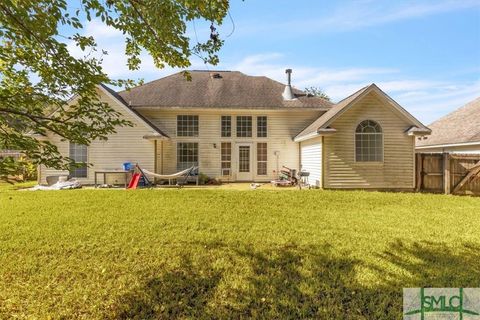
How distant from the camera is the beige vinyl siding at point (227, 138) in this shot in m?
16.7

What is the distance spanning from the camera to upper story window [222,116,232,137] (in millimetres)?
16986

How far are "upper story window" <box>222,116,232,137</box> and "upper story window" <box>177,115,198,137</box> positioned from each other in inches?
65.2

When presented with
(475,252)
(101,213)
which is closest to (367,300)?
(475,252)

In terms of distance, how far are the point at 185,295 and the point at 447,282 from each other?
3.81 m

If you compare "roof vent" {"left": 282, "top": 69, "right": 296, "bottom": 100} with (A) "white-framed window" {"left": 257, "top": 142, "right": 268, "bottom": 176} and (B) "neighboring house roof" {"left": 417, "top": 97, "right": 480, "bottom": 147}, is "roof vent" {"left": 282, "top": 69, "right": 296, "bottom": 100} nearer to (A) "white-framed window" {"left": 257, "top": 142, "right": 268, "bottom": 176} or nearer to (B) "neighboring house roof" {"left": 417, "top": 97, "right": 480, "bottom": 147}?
(A) "white-framed window" {"left": 257, "top": 142, "right": 268, "bottom": 176}

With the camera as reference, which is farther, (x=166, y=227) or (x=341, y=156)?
(x=341, y=156)

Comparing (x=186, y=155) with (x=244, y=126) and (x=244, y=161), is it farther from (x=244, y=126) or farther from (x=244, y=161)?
(x=244, y=126)

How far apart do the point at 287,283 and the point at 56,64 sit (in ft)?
15.2

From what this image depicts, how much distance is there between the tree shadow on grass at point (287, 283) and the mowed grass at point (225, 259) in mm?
16

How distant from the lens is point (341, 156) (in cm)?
1306

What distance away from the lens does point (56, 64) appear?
13.1 ft

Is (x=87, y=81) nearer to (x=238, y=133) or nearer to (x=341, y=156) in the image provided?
(x=341, y=156)

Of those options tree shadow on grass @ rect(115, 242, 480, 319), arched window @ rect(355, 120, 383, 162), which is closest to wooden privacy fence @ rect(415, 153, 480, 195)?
arched window @ rect(355, 120, 383, 162)

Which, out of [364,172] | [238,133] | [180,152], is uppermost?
[238,133]
